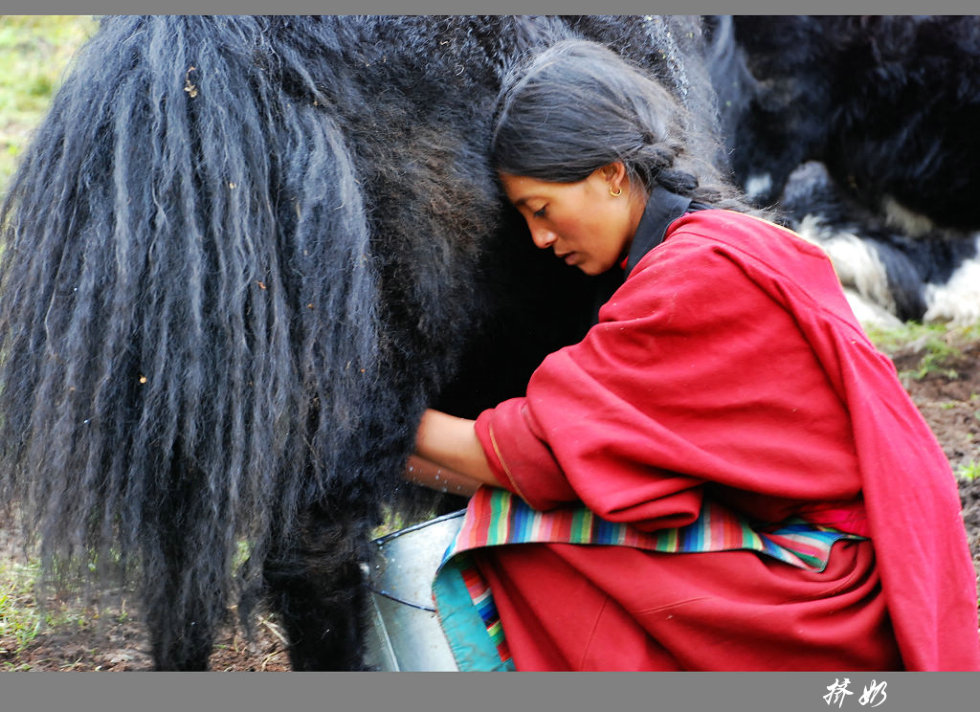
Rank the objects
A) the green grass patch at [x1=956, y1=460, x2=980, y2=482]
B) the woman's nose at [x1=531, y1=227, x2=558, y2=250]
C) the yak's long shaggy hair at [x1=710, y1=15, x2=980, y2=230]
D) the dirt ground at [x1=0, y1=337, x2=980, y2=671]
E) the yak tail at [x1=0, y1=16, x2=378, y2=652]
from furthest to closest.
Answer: the yak's long shaggy hair at [x1=710, y1=15, x2=980, y2=230], the green grass patch at [x1=956, y1=460, x2=980, y2=482], the dirt ground at [x1=0, y1=337, x2=980, y2=671], the woman's nose at [x1=531, y1=227, x2=558, y2=250], the yak tail at [x1=0, y1=16, x2=378, y2=652]

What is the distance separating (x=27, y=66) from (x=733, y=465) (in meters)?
3.72

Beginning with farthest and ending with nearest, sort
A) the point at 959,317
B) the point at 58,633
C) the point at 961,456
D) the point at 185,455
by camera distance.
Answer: the point at 959,317
the point at 961,456
the point at 58,633
the point at 185,455

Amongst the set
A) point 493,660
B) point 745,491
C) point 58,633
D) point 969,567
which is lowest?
point 58,633

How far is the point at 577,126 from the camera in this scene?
1.51 m

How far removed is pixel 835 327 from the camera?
4.51ft

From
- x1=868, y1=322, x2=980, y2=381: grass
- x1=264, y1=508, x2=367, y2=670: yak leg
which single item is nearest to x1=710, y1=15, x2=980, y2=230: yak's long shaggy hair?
x1=868, y1=322, x2=980, y2=381: grass

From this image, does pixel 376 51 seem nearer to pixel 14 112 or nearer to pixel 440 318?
pixel 440 318

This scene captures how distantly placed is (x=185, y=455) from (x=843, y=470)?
35.7 inches

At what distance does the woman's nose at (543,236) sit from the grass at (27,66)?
2.54 metres

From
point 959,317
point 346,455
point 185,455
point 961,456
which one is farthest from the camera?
point 959,317

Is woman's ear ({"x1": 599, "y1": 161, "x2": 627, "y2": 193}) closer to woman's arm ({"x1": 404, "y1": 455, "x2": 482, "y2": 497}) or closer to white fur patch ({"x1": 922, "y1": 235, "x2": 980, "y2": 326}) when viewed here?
woman's arm ({"x1": 404, "y1": 455, "x2": 482, "y2": 497})

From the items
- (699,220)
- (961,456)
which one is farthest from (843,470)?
(961,456)

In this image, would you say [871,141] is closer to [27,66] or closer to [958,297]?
[958,297]

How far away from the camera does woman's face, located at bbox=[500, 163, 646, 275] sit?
5.08 ft
